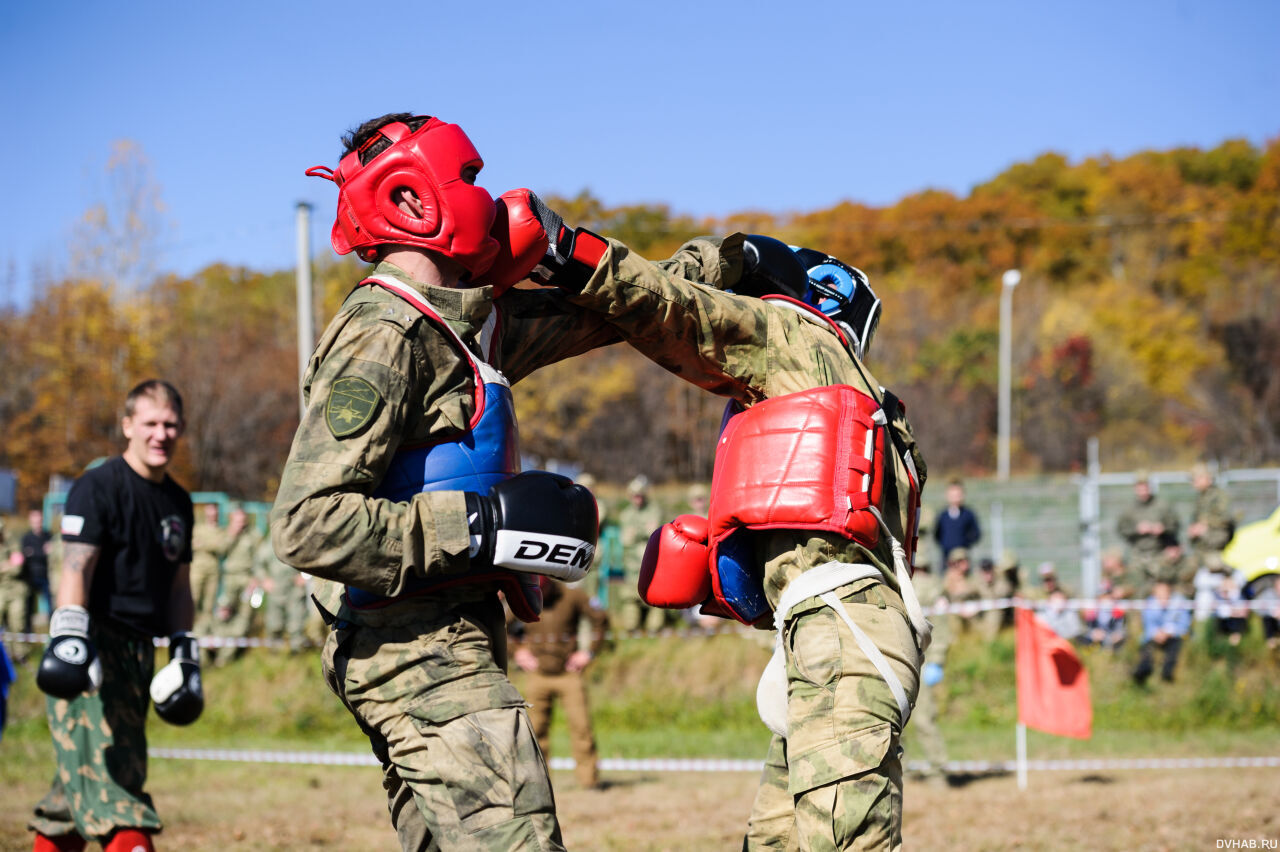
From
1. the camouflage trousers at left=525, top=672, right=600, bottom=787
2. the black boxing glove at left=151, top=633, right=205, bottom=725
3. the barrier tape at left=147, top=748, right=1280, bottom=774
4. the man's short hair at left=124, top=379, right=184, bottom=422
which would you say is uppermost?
the man's short hair at left=124, top=379, right=184, bottom=422

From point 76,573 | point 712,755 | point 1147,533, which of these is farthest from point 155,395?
point 1147,533

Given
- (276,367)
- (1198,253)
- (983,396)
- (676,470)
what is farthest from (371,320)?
(1198,253)

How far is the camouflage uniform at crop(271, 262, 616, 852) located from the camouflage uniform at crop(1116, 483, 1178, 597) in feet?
35.2

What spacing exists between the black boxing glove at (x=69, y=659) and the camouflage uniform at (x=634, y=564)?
9.51 meters

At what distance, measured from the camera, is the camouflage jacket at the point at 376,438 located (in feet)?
9.93

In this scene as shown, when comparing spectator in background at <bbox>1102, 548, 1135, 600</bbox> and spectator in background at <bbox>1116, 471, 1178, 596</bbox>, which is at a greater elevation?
spectator in background at <bbox>1116, 471, 1178, 596</bbox>

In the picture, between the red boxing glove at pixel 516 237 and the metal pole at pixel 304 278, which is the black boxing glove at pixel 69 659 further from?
the metal pole at pixel 304 278

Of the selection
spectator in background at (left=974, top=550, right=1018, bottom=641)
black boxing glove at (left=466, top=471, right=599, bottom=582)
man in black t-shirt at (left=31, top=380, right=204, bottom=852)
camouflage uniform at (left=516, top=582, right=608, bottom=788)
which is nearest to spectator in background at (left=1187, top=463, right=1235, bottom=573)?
spectator in background at (left=974, top=550, right=1018, bottom=641)

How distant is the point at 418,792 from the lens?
10.5 ft

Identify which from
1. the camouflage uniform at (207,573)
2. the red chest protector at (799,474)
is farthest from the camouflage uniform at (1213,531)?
the camouflage uniform at (207,573)

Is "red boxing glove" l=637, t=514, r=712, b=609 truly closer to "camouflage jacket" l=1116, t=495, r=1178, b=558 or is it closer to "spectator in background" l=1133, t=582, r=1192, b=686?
"spectator in background" l=1133, t=582, r=1192, b=686

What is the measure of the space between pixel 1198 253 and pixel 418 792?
53.8 meters

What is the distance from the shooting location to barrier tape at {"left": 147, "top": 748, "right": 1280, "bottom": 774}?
9703 millimetres

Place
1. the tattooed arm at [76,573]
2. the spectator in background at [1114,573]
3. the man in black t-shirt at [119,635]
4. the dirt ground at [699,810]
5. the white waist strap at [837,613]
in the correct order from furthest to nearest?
the spectator in background at [1114,573] → the dirt ground at [699,810] → the tattooed arm at [76,573] → the man in black t-shirt at [119,635] → the white waist strap at [837,613]
